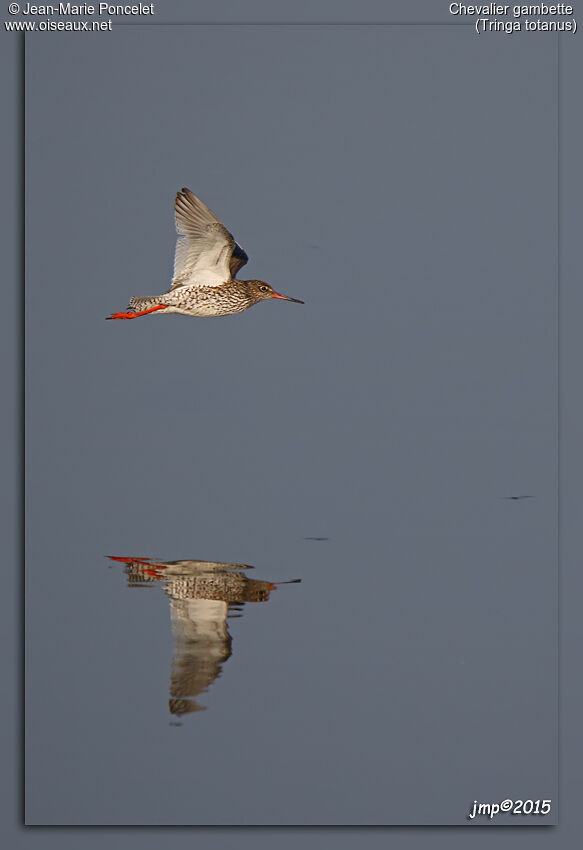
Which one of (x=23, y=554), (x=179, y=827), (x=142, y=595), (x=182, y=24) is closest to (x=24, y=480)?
(x=23, y=554)

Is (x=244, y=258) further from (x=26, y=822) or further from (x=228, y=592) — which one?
(x=26, y=822)

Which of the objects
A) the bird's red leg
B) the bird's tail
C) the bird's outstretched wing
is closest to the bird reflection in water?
the bird's red leg

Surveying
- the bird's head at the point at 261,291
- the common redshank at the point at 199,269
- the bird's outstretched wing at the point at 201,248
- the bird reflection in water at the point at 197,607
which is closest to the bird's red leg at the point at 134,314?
the common redshank at the point at 199,269

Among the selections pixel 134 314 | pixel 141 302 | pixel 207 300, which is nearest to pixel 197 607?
pixel 134 314

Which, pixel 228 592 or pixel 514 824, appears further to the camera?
pixel 228 592

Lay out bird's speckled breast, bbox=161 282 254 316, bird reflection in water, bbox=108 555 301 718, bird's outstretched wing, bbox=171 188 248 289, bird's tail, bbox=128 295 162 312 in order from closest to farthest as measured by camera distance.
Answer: bird reflection in water, bbox=108 555 301 718 → bird's outstretched wing, bbox=171 188 248 289 → bird's tail, bbox=128 295 162 312 → bird's speckled breast, bbox=161 282 254 316

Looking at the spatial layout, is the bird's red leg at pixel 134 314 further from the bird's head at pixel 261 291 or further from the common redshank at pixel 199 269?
the bird's head at pixel 261 291

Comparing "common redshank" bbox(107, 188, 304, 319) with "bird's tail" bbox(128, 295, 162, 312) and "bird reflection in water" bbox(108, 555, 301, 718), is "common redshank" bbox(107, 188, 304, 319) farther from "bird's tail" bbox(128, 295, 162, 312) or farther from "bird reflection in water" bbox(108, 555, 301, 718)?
"bird reflection in water" bbox(108, 555, 301, 718)
